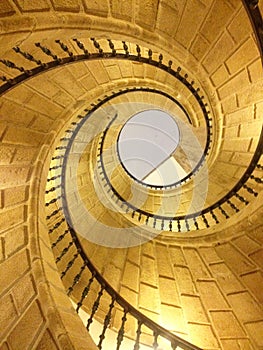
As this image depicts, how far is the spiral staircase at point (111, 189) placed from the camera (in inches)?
98.6

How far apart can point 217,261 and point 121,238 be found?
185 cm

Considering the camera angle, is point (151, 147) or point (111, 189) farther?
point (151, 147)

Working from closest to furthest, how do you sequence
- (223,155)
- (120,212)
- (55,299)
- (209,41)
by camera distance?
(55,299), (209,41), (223,155), (120,212)

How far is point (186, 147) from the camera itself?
8531 millimetres

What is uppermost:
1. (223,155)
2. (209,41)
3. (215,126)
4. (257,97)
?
(209,41)

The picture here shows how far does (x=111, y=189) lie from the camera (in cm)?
647

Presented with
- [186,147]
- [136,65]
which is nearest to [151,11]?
[136,65]

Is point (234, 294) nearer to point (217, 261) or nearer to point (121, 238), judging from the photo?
point (217, 261)

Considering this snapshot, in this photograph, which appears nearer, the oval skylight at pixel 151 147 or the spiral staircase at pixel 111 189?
the spiral staircase at pixel 111 189

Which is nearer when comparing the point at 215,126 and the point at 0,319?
the point at 0,319

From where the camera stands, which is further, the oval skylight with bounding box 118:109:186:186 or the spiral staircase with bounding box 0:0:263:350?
the oval skylight with bounding box 118:109:186:186

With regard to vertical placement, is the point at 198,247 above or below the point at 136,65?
below

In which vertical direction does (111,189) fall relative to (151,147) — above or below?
below

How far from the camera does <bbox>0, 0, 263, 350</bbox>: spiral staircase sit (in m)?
2.50
